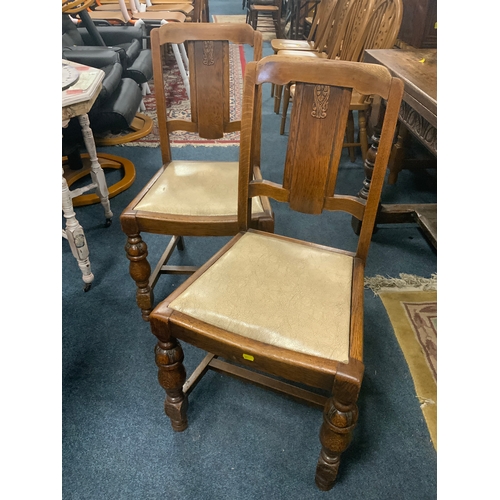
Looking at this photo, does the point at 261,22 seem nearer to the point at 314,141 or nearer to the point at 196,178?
the point at 196,178

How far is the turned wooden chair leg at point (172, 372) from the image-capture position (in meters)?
0.90

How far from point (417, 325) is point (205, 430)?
0.88m

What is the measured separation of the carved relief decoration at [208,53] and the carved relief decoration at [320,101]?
59 centimetres

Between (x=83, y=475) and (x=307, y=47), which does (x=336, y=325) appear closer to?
(x=83, y=475)

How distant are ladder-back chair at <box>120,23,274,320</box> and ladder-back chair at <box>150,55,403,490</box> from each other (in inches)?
7.1

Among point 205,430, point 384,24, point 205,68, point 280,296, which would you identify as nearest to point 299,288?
point 280,296

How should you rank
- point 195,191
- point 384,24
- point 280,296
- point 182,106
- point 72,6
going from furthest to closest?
point 182,106 < point 72,6 < point 384,24 < point 195,191 < point 280,296

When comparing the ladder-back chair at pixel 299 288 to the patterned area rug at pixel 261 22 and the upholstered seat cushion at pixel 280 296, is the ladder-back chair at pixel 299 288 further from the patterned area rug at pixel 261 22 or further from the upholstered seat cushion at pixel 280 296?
the patterned area rug at pixel 261 22

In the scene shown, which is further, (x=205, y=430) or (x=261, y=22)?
(x=261, y=22)

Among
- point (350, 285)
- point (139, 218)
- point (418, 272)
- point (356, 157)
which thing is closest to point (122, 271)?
point (139, 218)

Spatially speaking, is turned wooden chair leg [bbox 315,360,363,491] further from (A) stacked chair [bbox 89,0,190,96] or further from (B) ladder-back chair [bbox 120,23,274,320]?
(A) stacked chair [bbox 89,0,190,96]

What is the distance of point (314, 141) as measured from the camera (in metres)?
0.96

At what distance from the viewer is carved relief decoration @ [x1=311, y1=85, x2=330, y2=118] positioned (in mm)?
Result: 904

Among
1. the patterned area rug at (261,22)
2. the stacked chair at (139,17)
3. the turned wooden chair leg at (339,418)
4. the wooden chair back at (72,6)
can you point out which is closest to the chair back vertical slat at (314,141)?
the turned wooden chair leg at (339,418)
